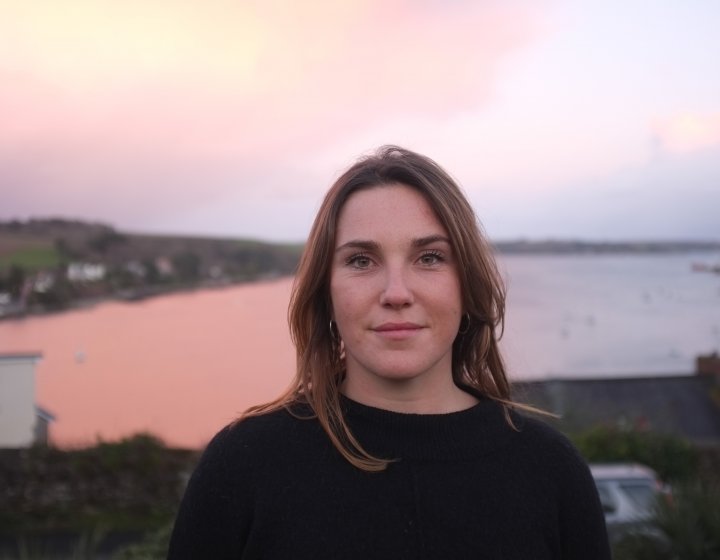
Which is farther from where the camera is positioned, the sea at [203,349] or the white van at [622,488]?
the sea at [203,349]

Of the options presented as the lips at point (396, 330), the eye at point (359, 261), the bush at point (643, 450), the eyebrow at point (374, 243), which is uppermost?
the eyebrow at point (374, 243)

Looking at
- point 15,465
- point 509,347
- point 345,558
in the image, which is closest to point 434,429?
point 345,558

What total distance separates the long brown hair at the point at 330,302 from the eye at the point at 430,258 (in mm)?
41

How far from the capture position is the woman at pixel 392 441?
5.24 ft

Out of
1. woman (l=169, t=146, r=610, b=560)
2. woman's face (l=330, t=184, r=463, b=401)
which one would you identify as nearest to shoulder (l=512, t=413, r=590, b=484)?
woman (l=169, t=146, r=610, b=560)

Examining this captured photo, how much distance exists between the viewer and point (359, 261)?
171cm

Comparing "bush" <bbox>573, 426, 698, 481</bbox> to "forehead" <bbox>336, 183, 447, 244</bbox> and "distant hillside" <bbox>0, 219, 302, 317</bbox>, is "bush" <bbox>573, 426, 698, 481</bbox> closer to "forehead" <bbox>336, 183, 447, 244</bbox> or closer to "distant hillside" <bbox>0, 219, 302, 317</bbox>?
"distant hillside" <bbox>0, 219, 302, 317</bbox>

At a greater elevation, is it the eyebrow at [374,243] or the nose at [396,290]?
the eyebrow at [374,243]

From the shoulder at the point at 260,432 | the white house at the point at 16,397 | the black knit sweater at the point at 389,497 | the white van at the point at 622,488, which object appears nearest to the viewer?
the black knit sweater at the point at 389,497

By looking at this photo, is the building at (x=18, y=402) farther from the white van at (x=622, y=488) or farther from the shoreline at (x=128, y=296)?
the white van at (x=622, y=488)

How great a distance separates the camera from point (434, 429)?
172cm

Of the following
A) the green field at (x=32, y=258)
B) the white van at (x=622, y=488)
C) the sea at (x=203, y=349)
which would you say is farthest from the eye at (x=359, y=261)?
the green field at (x=32, y=258)

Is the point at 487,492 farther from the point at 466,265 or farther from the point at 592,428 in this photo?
the point at 592,428

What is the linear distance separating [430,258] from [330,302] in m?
0.30
